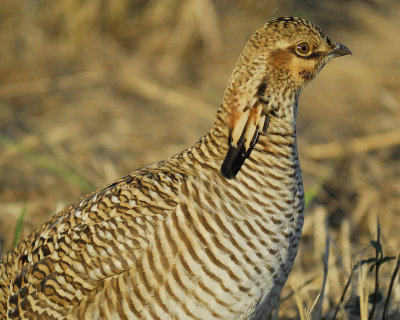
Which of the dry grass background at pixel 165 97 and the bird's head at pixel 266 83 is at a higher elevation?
the bird's head at pixel 266 83

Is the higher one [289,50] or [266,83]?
[289,50]

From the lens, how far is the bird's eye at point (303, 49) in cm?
296

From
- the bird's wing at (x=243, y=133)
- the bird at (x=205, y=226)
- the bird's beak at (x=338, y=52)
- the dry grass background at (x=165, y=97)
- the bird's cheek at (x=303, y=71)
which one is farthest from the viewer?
the dry grass background at (x=165, y=97)

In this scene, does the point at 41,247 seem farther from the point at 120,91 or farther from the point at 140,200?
the point at 120,91

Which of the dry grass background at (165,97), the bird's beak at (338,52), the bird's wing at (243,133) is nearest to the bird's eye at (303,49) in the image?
the bird's beak at (338,52)

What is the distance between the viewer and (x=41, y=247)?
2928 millimetres

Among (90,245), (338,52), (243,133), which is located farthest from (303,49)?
(90,245)

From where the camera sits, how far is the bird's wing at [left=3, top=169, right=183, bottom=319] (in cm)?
274

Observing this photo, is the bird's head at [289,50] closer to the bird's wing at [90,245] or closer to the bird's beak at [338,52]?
the bird's beak at [338,52]

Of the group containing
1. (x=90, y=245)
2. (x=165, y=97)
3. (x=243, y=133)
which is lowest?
(x=165, y=97)

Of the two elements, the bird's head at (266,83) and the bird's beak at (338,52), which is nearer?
the bird's head at (266,83)

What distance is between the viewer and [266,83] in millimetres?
2902

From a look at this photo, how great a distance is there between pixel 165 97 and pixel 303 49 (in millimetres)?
4241

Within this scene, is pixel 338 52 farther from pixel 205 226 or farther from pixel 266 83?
pixel 205 226
